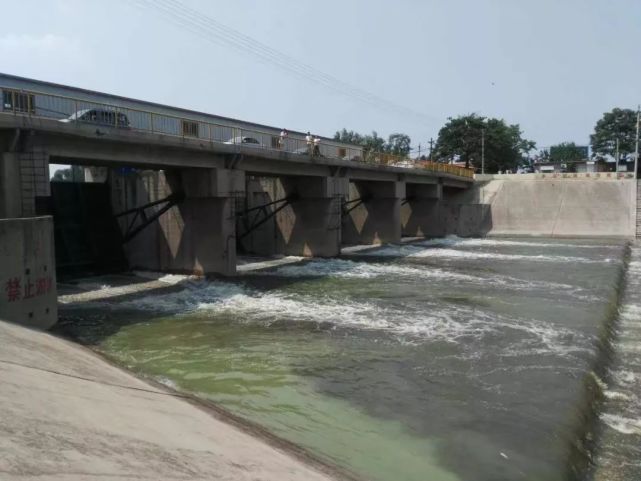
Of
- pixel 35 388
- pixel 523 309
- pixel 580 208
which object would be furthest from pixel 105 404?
pixel 580 208

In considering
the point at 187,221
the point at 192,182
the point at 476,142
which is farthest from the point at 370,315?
the point at 476,142

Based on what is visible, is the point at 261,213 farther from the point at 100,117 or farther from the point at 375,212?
the point at 100,117

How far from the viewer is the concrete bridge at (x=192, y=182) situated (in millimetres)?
17062

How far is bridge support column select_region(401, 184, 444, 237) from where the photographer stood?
53688 mm

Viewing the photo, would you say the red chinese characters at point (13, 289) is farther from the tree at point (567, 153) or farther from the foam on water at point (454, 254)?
the tree at point (567, 153)

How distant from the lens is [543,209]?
56.6 meters

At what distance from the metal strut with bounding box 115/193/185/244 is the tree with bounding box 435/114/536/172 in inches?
2884

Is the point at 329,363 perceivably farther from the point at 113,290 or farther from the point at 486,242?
the point at 486,242

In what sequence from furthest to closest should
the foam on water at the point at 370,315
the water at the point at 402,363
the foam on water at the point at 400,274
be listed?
the foam on water at the point at 400,274 < the foam on water at the point at 370,315 < the water at the point at 402,363

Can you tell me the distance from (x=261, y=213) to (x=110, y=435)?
31188 millimetres

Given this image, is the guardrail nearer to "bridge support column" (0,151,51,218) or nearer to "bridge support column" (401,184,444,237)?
"bridge support column" (0,151,51,218)

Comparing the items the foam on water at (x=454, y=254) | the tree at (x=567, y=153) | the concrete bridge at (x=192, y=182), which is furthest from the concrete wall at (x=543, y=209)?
the tree at (x=567, y=153)

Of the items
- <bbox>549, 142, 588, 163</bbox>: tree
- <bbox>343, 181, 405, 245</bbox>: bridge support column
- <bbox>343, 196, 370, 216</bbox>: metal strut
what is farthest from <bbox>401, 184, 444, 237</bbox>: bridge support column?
<bbox>549, 142, 588, 163</bbox>: tree

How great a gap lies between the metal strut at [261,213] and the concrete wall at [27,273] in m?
19.2
